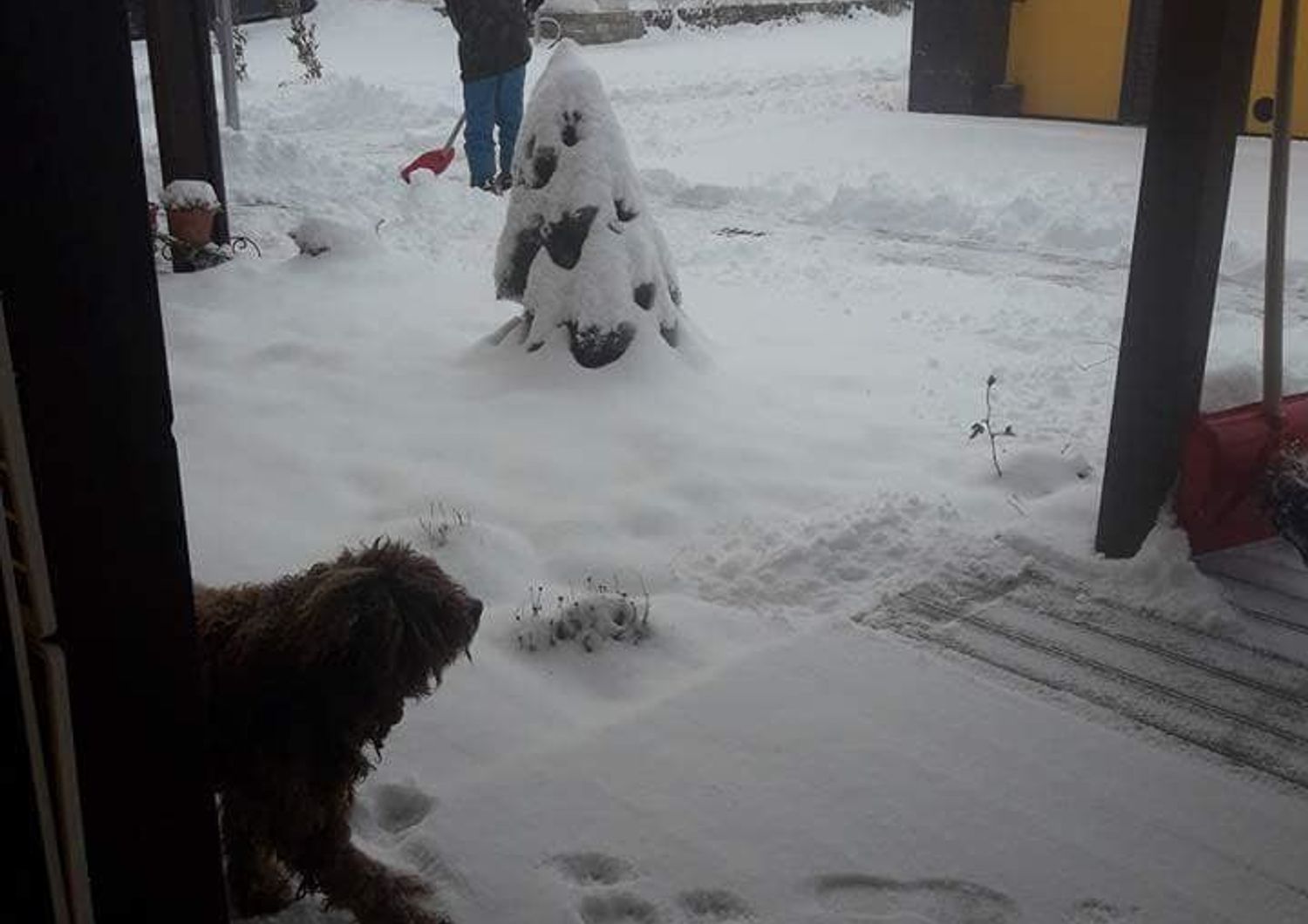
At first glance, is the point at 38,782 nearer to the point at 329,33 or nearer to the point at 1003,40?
the point at 1003,40

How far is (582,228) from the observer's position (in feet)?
19.6

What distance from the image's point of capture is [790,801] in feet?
9.82

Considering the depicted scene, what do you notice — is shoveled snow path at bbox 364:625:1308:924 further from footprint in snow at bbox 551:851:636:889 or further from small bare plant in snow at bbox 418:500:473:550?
small bare plant in snow at bbox 418:500:473:550

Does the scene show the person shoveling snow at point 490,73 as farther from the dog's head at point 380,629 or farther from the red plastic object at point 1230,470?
the dog's head at point 380,629

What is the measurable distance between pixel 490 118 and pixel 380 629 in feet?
30.6

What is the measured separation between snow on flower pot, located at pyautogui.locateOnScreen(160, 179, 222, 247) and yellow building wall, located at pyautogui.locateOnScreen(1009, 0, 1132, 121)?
29.8 ft

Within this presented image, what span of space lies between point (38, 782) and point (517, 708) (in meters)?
1.74

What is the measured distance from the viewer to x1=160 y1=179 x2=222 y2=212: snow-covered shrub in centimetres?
793

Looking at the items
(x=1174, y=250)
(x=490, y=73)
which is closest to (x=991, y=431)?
(x=1174, y=250)

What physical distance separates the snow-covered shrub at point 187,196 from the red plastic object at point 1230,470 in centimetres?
606

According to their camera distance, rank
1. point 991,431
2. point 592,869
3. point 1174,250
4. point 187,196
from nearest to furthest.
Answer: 1. point 592,869
2. point 1174,250
3. point 991,431
4. point 187,196

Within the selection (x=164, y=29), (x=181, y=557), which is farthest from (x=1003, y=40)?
(x=181, y=557)

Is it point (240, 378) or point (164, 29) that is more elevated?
point (164, 29)

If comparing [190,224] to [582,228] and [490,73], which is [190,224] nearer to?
[582,228]
